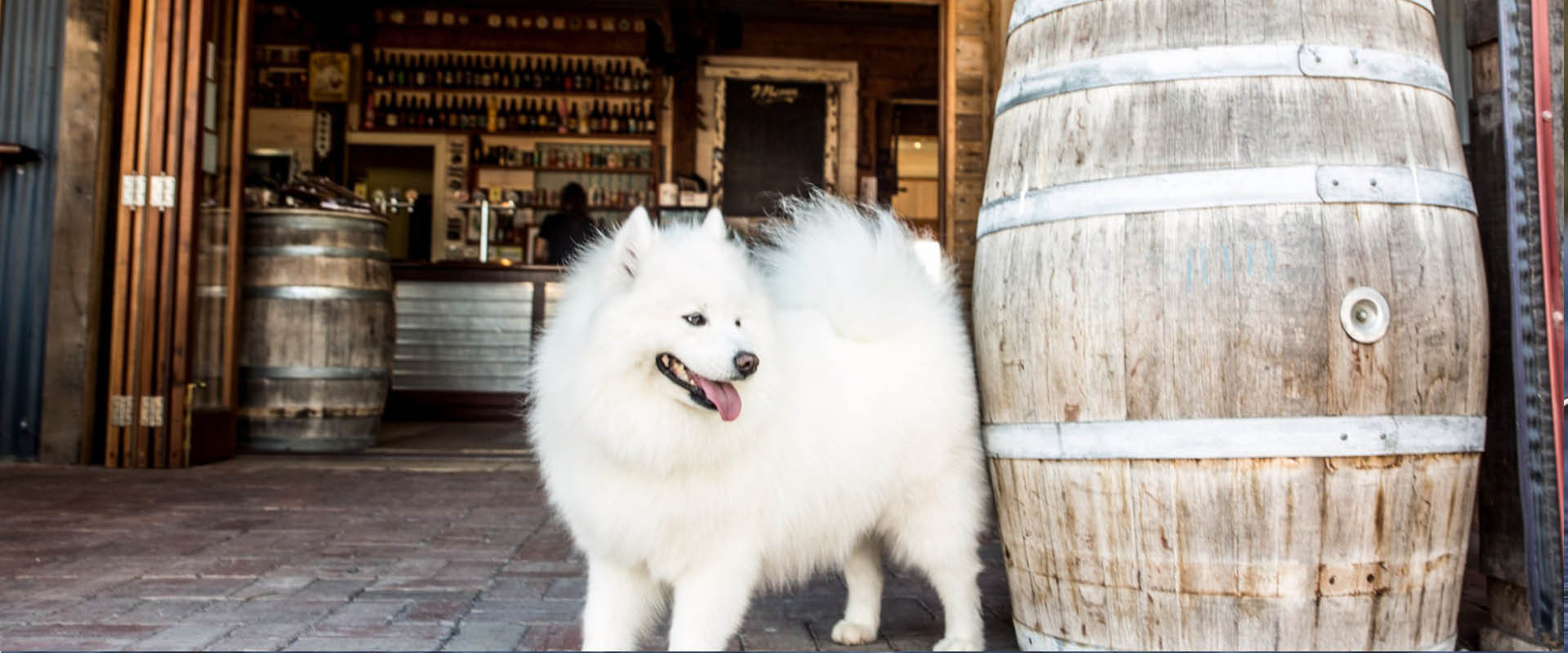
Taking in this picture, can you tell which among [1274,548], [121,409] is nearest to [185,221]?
[121,409]

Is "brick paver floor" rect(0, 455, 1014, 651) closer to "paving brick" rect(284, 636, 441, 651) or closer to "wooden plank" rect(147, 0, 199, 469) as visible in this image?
"paving brick" rect(284, 636, 441, 651)

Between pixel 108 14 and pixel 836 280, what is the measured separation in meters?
4.52

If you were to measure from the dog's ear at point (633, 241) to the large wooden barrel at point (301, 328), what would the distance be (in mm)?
4244

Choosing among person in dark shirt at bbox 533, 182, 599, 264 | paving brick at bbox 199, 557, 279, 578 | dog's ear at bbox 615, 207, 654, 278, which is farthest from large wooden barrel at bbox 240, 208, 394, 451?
dog's ear at bbox 615, 207, 654, 278

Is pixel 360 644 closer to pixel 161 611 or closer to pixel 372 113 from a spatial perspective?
pixel 161 611

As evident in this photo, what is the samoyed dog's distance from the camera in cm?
203

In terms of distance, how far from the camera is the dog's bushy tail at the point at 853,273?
7.93 ft

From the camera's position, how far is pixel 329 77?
11.4 m

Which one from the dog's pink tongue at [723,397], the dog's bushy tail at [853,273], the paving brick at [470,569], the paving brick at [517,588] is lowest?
the paving brick at [517,588]

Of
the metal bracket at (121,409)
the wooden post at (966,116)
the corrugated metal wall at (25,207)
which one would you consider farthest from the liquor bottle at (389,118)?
the wooden post at (966,116)

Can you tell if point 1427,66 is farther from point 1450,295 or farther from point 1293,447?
point 1293,447

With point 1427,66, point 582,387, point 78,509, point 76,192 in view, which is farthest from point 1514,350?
point 76,192

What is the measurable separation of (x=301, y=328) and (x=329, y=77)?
6.41 meters

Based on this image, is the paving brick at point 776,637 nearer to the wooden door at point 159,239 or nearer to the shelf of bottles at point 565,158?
the wooden door at point 159,239
